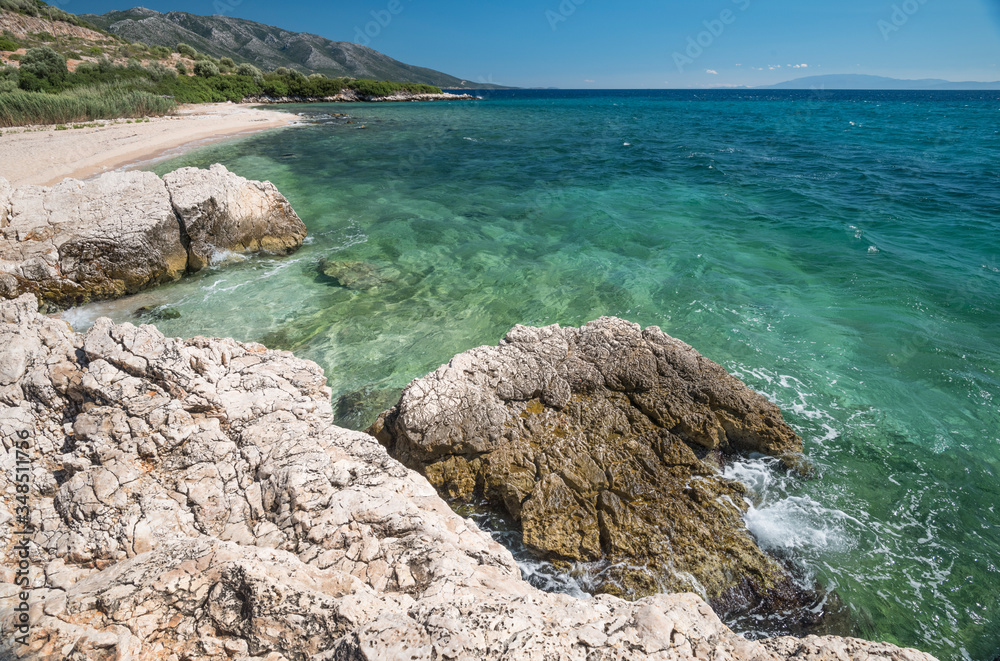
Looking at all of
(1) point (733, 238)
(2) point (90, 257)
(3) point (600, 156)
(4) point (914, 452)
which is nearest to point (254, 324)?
(2) point (90, 257)

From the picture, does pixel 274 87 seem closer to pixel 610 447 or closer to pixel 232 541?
pixel 610 447

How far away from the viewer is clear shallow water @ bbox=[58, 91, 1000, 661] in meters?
5.23

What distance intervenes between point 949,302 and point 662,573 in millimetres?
11109

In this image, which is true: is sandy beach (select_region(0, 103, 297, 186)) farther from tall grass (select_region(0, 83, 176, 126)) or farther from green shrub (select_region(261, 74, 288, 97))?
green shrub (select_region(261, 74, 288, 97))

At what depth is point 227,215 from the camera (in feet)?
38.4

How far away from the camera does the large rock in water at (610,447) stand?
4.65m

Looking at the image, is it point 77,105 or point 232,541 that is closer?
point 232,541

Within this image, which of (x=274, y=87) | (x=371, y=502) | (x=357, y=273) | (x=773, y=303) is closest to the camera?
(x=371, y=502)

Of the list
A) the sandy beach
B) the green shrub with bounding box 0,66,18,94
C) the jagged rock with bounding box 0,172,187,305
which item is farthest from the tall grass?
the jagged rock with bounding box 0,172,187,305

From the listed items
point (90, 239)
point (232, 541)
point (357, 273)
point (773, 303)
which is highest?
point (90, 239)

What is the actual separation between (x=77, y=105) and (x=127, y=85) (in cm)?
1553

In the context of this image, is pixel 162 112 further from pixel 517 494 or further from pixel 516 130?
pixel 517 494

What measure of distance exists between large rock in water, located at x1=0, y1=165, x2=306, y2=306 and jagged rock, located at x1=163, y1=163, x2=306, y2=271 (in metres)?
0.03

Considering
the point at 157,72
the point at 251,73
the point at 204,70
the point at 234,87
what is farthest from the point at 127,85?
the point at 251,73
